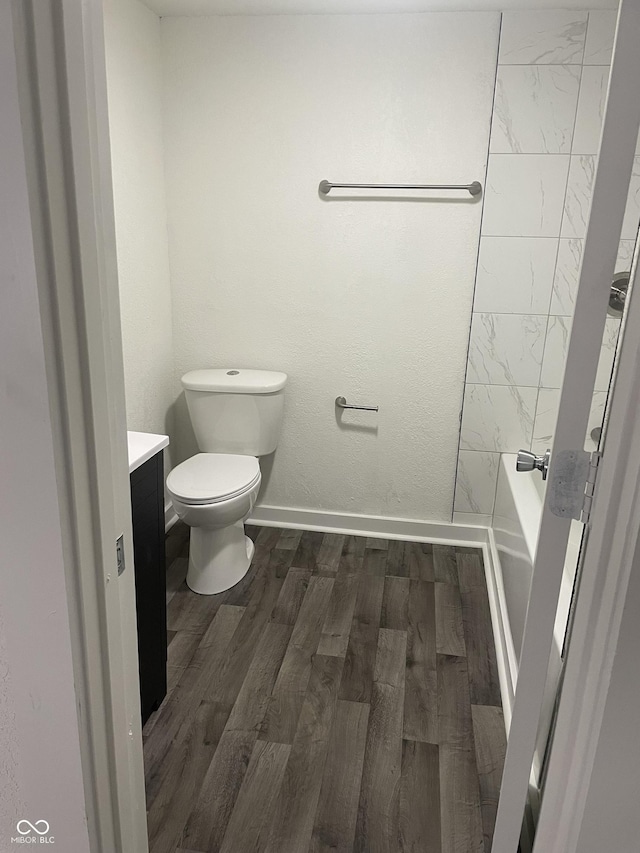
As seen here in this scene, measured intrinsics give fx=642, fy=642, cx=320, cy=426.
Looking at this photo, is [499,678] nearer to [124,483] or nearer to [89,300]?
[124,483]

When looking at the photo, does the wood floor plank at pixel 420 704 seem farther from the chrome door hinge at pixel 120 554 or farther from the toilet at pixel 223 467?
the chrome door hinge at pixel 120 554

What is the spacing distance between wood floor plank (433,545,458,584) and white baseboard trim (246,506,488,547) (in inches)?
2.3

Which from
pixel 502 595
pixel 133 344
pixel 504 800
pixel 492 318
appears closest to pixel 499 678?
pixel 502 595

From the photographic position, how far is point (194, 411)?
2.83 metres

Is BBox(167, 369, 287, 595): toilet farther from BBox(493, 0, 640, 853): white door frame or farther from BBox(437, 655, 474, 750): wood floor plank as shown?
BBox(493, 0, 640, 853): white door frame

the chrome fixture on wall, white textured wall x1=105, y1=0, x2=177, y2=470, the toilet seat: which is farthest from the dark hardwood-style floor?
the chrome fixture on wall

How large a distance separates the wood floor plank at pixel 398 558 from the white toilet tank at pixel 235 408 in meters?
0.73

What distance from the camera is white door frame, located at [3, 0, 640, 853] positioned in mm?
726

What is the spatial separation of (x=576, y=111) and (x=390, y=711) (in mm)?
2253

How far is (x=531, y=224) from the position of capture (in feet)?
8.44

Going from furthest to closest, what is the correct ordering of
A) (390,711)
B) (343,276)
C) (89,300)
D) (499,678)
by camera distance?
1. (343,276)
2. (499,678)
3. (390,711)
4. (89,300)

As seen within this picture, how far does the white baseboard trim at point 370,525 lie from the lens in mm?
3016

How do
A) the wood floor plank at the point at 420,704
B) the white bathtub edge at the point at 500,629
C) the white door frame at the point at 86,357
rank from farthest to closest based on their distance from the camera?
the white bathtub edge at the point at 500,629
the wood floor plank at the point at 420,704
the white door frame at the point at 86,357

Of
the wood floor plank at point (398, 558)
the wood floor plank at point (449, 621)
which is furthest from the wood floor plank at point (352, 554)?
the wood floor plank at point (449, 621)
